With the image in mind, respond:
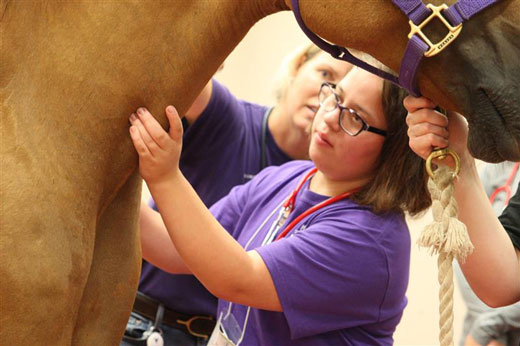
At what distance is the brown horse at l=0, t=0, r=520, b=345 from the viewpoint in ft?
2.88

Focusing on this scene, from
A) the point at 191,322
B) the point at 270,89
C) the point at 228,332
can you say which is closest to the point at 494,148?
the point at 228,332

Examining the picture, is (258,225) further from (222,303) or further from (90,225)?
(90,225)

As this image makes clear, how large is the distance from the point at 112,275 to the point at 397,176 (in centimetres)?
58

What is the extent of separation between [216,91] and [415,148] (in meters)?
0.87

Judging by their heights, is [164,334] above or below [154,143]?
below

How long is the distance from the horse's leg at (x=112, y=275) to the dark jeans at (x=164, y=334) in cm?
57

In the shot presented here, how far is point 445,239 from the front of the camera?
0.92m

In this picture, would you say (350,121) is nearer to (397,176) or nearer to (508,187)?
(397,176)

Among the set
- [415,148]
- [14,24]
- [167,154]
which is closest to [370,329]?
[415,148]

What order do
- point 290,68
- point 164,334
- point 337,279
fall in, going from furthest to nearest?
1. point 290,68
2. point 164,334
3. point 337,279

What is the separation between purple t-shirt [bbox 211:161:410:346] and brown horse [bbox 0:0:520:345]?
0.36 m

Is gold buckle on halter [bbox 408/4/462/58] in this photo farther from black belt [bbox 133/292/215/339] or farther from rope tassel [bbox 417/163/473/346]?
black belt [bbox 133/292/215/339]

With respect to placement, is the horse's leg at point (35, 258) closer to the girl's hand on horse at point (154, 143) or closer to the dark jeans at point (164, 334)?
the girl's hand on horse at point (154, 143)

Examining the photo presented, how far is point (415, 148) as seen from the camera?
1002mm
